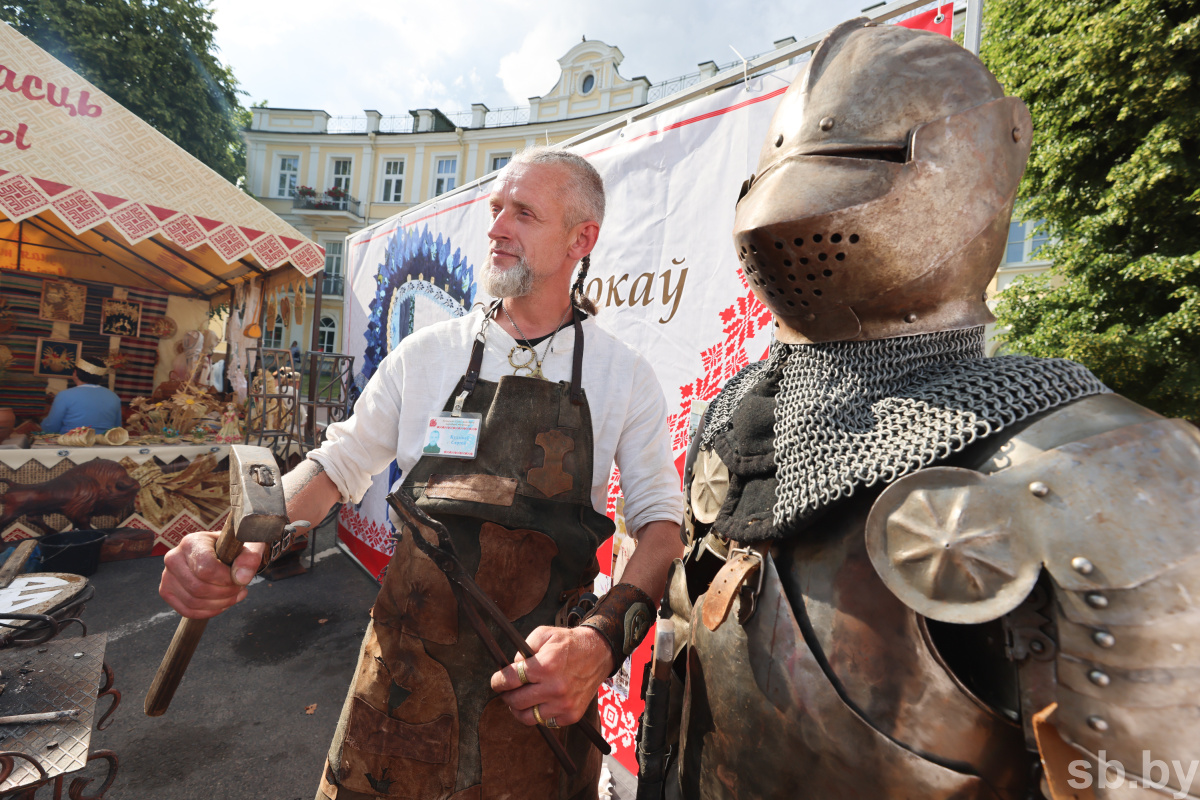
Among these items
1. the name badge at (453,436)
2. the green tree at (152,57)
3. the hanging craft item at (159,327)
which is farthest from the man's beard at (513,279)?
the green tree at (152,57)

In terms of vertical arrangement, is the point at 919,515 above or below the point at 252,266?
below

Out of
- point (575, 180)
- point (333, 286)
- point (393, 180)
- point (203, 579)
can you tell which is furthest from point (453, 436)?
point (333, 286)

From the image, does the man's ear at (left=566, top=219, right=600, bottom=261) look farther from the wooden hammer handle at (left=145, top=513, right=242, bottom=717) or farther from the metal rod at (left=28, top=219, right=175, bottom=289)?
the metal rod at (left=28, top=219, right=175, bottom=289)

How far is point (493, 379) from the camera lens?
1.71 meters

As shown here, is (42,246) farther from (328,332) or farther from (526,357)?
(328,332)

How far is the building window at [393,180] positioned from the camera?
971 inches

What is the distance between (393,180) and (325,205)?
3.26 m

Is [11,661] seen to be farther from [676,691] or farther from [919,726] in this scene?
[919,726]

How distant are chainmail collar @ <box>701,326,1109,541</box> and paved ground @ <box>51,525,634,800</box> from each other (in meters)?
2.55

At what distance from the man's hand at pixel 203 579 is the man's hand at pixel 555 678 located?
25.7 inches

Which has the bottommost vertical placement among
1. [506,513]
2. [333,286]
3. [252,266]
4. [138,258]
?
[506,513]

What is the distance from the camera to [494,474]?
156cm

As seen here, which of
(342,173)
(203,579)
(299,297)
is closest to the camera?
(203,579)

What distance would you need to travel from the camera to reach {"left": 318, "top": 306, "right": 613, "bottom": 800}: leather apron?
147 centimetres
